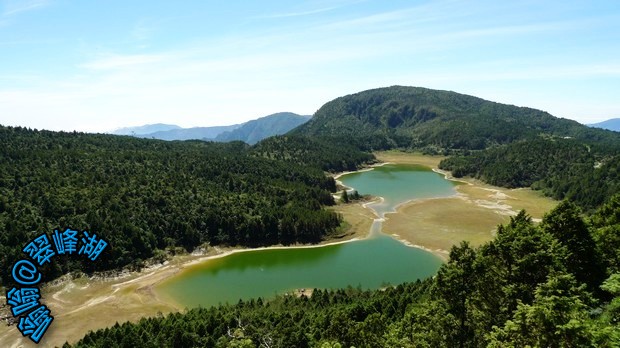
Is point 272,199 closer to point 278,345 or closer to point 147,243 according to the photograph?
point 147,243

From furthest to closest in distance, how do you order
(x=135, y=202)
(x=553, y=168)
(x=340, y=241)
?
(x=553, y=168), (x=340, y=241), (x=135, y=202)

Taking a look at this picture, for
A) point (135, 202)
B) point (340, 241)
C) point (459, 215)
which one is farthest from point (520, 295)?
point (459, 215)

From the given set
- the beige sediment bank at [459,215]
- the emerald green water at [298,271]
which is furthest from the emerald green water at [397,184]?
the emerald green water at [298,271]

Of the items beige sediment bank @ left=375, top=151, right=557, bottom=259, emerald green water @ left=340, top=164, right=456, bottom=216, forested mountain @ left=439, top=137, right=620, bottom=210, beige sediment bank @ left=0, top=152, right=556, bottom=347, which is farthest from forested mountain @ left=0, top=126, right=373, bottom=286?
forested mountain @ left=439, top=137, right=620, bottom=210

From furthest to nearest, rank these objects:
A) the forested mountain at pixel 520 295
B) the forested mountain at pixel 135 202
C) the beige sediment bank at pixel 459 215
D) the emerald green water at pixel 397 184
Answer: the emerald green water at pixel 397 184, the beige sediment bank at pixel 459 215, the forested mountain at pixel 135 202, the forested mountain at pixel 520 295

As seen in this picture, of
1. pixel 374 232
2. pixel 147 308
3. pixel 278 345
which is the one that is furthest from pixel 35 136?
pixel 278 345

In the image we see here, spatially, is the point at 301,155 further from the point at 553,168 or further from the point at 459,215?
the point at 553,168

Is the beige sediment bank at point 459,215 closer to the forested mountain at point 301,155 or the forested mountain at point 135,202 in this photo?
the forested mountain at point 135,202
